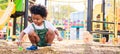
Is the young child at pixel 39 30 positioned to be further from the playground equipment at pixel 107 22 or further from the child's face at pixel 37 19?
the playground equipment at pixel 107 22

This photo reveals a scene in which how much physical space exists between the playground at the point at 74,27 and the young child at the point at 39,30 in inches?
2.3

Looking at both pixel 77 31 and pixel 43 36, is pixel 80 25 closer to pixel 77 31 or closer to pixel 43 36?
pixel 77 31

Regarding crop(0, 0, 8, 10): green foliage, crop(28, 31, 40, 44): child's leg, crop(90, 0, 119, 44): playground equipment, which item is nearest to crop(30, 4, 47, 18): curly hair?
crop(28, 31, 40, 44): child's leg

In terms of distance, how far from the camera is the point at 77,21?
23.6 ft

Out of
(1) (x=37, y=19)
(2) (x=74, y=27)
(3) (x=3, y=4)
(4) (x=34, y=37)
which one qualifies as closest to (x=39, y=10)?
(1) (x=37, y=19)

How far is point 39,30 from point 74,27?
5415mm

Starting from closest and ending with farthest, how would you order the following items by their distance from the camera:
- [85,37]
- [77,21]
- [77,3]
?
[85,37]
[77,3]
[77,21]

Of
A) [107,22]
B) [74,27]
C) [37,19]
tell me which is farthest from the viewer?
[74,27]

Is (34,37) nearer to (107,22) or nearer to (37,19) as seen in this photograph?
(37,19)

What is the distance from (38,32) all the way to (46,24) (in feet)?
0.29

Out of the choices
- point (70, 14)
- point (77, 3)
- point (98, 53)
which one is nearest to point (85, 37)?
point (98, 53)

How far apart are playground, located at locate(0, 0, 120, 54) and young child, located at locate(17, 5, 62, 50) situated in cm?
6

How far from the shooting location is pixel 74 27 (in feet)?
23.2

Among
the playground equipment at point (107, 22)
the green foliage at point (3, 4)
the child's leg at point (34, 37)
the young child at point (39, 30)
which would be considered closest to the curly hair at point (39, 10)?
the young child at point (39, 30)
